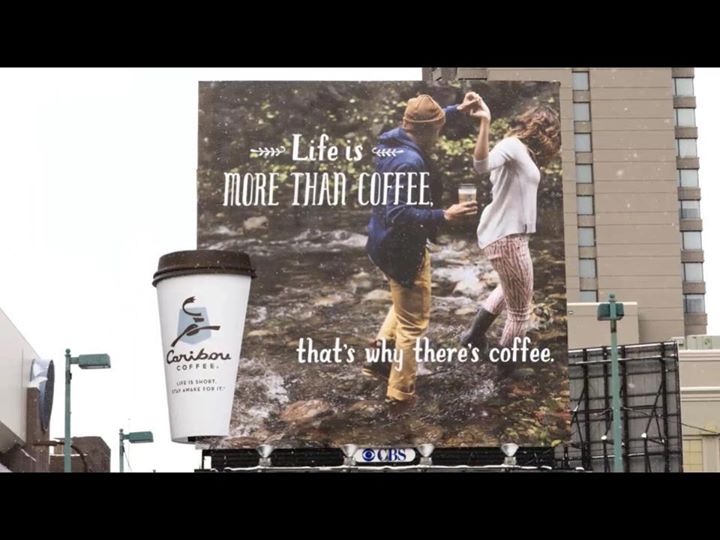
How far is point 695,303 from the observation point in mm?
89188

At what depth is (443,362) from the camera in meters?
44.0

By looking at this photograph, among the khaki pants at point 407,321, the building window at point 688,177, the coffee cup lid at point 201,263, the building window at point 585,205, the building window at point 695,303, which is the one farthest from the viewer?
the building window at point 688,177

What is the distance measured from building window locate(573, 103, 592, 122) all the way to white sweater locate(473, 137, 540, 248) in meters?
44.7

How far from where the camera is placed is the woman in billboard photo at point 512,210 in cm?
4428

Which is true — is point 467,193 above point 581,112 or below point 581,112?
below

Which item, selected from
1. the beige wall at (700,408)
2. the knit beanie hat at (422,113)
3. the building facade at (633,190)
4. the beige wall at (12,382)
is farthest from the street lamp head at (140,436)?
the building facade at (633,190)

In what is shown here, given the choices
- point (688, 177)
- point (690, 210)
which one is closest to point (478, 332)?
point (690, 210)

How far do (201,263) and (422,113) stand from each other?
1501 centimetres

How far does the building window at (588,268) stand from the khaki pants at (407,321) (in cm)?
4423

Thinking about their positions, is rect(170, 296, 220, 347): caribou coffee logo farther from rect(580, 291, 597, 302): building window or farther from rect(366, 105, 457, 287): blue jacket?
rect(580, 291, 597, 302): building window

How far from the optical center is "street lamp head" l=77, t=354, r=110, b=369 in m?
28.0

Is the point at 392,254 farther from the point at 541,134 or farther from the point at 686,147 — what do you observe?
the point at 686,147

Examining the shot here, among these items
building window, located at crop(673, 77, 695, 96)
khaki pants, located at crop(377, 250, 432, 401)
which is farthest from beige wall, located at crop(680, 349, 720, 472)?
building window, located at crop(673, 77, 695, 96)

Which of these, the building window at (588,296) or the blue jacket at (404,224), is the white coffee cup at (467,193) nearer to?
the blue jacket at (404,224)
